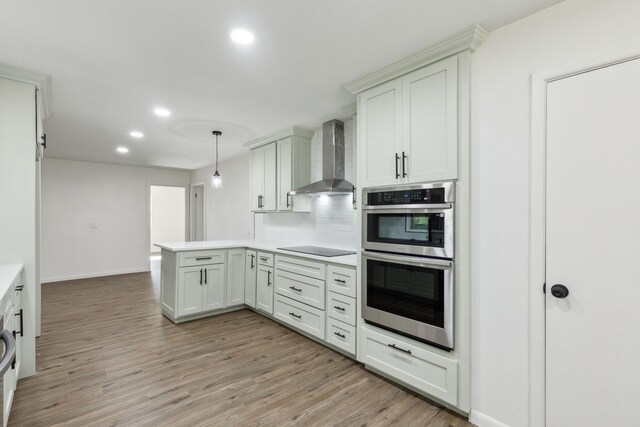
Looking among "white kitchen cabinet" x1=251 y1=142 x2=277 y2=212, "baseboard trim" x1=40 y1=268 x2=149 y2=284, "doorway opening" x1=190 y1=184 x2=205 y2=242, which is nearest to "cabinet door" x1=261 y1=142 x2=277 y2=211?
"white kitchen cabinet" x1=251 y1=142 x2=277 y2=212

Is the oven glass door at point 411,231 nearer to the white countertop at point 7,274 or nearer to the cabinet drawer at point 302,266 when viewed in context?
the cabinet drawer at point 302,266

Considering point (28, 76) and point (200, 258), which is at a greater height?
point (28, 76)

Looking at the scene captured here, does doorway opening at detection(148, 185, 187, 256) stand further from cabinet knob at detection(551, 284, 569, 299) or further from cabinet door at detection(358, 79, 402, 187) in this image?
cabinet knob at detection(551, 284, 569, 299)

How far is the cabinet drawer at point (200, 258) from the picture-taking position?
3.76m

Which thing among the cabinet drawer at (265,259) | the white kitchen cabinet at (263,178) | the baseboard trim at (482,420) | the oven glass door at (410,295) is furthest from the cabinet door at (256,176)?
the baseboard trim at (482,420)

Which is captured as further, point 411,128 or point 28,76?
point 28,76

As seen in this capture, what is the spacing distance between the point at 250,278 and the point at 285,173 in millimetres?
1504

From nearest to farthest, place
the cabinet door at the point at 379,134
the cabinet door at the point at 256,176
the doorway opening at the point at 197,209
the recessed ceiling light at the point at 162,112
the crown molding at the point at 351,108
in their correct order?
the cabinet door at the point at 379,134 → the crown molding at the point at 351,108 → the recessed ceiling light at the point at 162,112 → the cabinet door at the point at 256,176 → the doorway opening at the point at 197,209

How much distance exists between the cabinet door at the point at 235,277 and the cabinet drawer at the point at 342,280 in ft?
5.59

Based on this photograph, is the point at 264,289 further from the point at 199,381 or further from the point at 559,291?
the point at 559,291

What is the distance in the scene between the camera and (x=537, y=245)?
5.75 ft

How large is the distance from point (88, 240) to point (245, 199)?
3570 mm

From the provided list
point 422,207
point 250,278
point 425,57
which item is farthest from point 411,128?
Result: point 250,278

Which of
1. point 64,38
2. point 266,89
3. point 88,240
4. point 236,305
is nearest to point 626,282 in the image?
point 266,89
